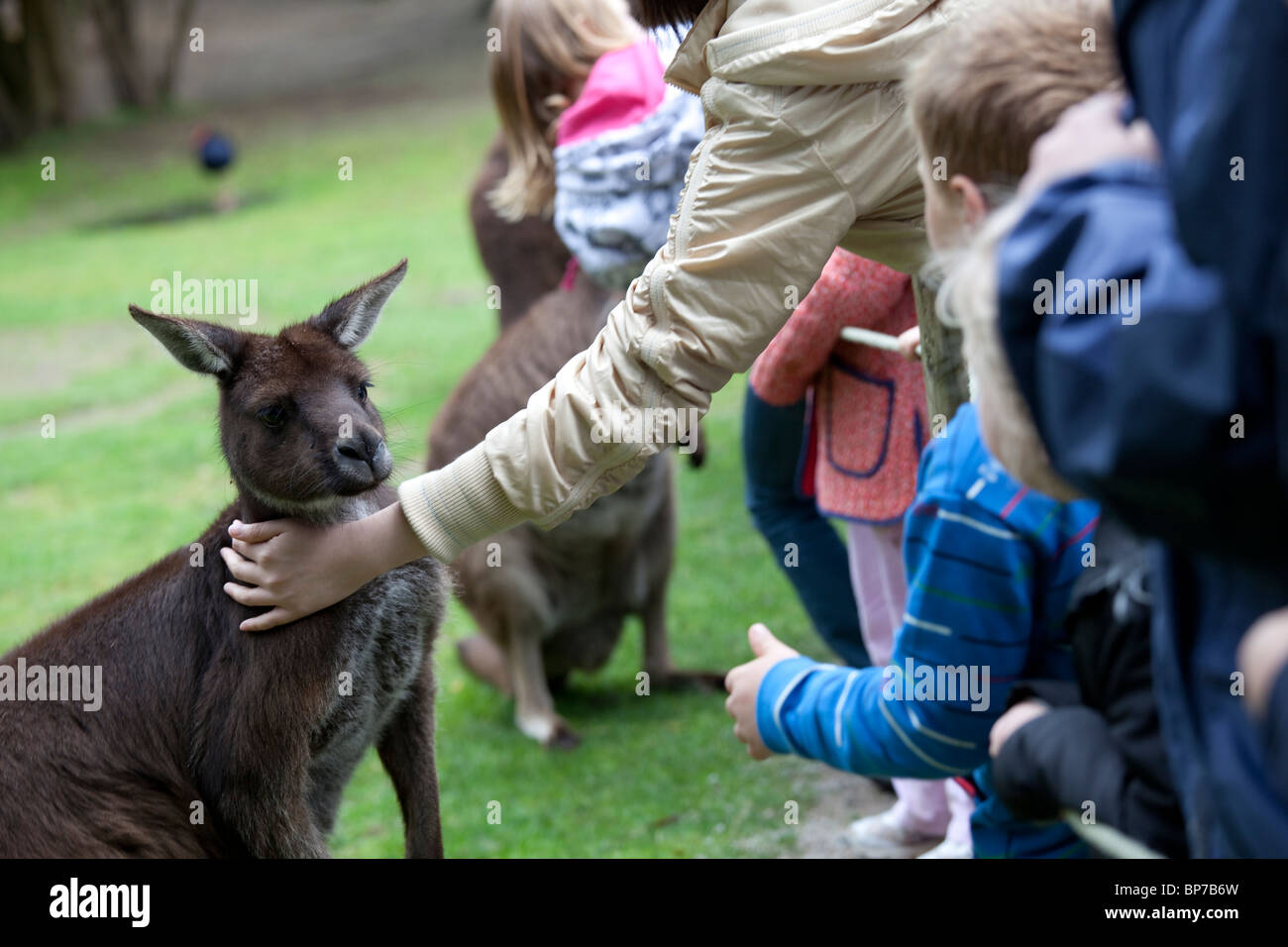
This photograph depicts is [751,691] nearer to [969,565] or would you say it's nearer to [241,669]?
[969,565]

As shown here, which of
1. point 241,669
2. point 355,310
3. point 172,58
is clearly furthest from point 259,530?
point 172,58

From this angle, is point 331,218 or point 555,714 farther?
point 331,218

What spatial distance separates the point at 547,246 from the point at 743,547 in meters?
1.75

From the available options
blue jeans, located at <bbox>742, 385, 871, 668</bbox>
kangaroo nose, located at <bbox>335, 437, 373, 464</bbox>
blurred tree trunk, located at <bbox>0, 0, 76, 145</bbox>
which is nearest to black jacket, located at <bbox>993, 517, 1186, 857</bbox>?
kangaroo nose, located at <bbox>335, 437, 373, 464</bbox>

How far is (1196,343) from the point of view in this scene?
3.80 feet

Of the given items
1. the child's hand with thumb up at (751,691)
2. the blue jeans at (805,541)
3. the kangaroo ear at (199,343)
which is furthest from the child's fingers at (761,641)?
the blue jeans at (805,541)

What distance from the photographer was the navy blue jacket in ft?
3.73

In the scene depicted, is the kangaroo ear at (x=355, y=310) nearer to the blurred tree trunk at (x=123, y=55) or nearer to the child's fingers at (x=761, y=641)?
the child's fingers at (x=761, y=641)

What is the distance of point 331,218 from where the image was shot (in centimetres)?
1659

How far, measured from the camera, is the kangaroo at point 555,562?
16.1ft

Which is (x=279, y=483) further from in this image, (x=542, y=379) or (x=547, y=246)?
(x=547, y=246)

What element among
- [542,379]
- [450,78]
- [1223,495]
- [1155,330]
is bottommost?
[1223,495]

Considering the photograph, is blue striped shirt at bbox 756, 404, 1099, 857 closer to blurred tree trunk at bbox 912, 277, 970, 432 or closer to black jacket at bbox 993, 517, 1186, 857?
black jacket at bbox 993, 517, 1186, 857
